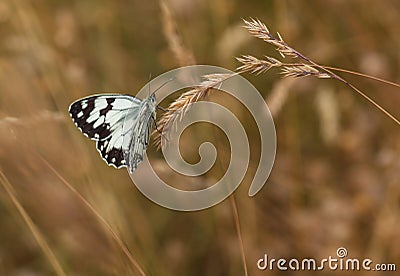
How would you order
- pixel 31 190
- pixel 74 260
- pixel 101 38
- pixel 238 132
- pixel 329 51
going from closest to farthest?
pixel 31 190 < pixel 74 260 < pixel 238 132 < pixel 329 51 < pixel 101 38

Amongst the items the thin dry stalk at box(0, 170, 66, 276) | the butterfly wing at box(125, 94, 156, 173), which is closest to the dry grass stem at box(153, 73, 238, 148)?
the butterfly wing at box(125, 94, 156, 173)

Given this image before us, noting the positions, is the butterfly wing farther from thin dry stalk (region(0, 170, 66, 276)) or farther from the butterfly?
thin dry stalk (region(0, 170, 66, 276))

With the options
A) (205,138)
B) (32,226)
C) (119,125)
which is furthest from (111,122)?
(205,138)

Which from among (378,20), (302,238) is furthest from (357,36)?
(302,238)

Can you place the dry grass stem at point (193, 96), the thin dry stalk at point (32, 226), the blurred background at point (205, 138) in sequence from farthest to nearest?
the blurred background at point (205, 138), the thin dry stalk at point (32, 226), the dry grass stem at point (193, 96)

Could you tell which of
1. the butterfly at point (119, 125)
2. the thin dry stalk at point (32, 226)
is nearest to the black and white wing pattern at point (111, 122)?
the butterfly at point (119, 125)

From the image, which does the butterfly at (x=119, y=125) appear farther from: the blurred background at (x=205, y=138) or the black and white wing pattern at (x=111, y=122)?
the blurred background at (x=205, y=138)

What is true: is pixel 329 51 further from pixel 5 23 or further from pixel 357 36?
pixel 5 23
